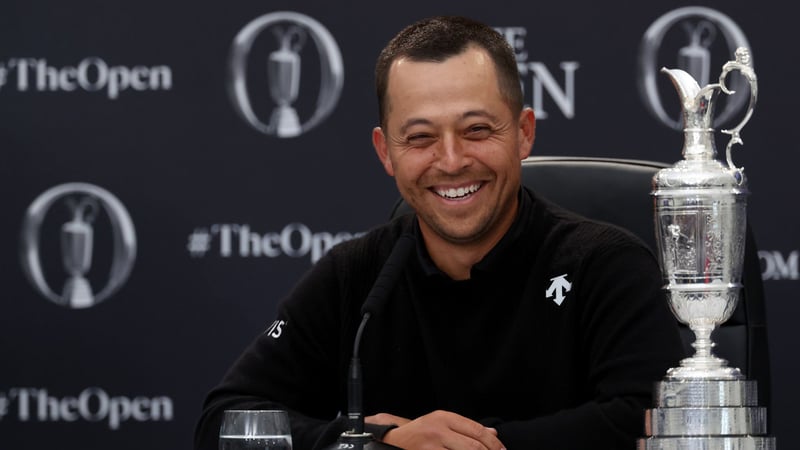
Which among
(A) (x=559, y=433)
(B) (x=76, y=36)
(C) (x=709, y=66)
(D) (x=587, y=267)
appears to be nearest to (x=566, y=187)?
(D) (x=587, y=267)

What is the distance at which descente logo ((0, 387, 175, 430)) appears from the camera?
137 inches

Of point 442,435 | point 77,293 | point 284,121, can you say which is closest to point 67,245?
point 77,293

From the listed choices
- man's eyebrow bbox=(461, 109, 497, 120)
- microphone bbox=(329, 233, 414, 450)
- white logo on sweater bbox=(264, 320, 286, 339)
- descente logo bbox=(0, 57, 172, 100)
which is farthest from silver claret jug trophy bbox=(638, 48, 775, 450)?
descente logo bbox=(0, 57, 172, 100)

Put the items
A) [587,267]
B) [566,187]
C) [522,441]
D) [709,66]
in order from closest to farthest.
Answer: [522,441] → [587,267] → [566,187] → [709,66]

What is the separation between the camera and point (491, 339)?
7.48ft

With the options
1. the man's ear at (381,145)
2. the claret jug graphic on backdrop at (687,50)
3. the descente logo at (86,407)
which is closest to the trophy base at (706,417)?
the man's ear at (381,145)

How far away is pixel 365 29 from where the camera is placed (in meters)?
3.43

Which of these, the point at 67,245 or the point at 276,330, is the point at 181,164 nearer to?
the point at 67,245

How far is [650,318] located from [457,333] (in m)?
0.35

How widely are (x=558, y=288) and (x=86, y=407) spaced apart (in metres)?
1.67

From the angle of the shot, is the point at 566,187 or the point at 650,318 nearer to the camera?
the point at 650,318

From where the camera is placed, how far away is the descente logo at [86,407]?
137 inches

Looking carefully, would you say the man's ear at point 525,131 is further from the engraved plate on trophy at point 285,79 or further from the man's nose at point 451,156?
the engraved plate on trophy at point 285,79

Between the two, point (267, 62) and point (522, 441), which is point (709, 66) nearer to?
point (267, 62)
